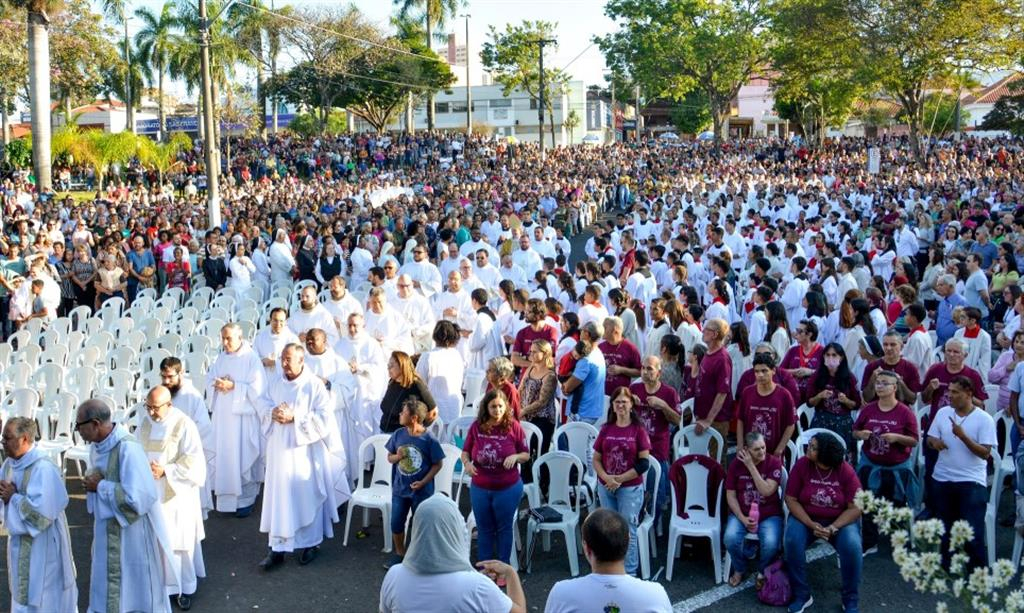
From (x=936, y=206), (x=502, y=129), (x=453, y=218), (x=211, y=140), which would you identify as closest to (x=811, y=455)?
(x=453, y=218)

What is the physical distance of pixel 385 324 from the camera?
9.62m

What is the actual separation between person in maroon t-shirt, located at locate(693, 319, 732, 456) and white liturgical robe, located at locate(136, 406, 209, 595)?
369cm

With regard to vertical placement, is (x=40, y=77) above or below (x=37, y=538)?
above

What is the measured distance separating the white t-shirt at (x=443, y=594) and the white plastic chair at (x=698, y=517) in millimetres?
2875

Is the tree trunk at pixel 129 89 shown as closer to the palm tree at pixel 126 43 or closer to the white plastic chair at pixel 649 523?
the palm tree at pixel 126 43

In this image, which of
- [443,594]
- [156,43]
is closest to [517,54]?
[156,43]

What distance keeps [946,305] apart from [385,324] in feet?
18.6

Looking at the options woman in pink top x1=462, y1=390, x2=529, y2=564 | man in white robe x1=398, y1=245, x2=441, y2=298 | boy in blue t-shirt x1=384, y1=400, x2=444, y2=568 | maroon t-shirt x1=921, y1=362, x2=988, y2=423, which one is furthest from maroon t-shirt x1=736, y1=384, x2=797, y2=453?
man in white robe x1=398, y1=245, x2=441, y2=298

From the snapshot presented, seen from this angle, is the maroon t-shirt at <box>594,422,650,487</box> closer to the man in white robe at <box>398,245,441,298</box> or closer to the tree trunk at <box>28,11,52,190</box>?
the man in white robe at <box>398,245,441,298</box>

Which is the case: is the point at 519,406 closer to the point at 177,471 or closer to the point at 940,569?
the point at 177,471

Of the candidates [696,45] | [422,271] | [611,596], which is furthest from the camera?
[696,45]

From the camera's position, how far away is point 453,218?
1666 cm

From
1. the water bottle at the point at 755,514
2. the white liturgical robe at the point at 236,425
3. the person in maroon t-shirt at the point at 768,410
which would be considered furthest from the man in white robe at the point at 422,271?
the water bottle at the point at 755,514

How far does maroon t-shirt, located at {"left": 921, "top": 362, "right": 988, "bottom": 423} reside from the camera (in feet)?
22.6
